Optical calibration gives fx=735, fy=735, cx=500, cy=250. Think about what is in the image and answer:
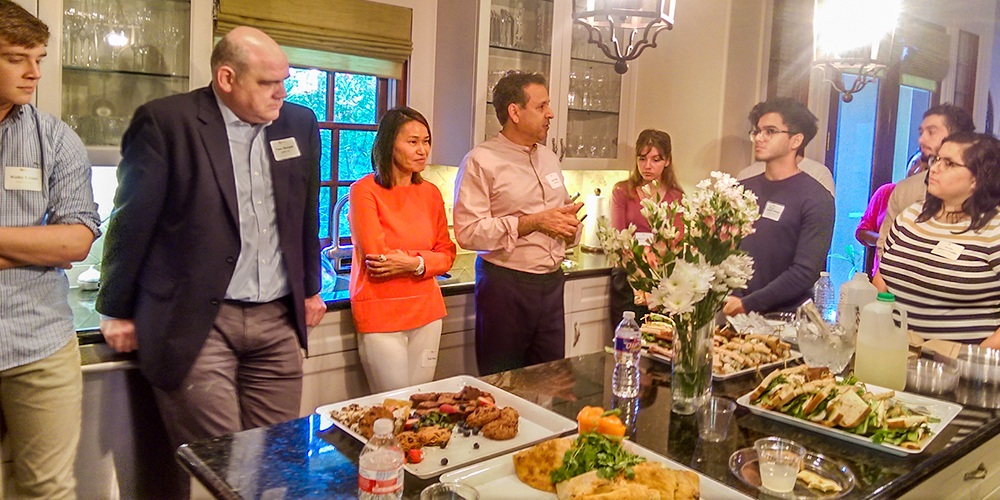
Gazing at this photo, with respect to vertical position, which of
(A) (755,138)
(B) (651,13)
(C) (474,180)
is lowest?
(C) (474,180)

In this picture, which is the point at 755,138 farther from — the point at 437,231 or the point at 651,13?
the point at 437,231

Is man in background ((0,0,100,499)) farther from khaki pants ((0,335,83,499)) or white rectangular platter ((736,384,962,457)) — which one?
white rectangular platter ((736,384,962,457))

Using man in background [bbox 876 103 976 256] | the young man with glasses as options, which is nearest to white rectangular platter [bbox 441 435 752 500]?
the young man with glasses

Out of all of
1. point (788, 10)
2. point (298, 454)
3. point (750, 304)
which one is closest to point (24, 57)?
point (298, 454)

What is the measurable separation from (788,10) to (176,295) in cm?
373

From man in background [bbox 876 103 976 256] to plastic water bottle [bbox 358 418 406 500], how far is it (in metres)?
3.00

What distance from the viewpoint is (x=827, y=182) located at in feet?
12.4

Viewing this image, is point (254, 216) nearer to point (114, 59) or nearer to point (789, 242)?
point (114, 59)

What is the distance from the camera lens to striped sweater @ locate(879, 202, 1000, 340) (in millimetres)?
2400

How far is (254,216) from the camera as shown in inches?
86.1

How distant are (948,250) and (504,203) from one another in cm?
157

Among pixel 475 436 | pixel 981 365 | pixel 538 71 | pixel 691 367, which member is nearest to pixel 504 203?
pixel 538 71

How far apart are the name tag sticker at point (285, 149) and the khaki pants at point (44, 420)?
778 mm

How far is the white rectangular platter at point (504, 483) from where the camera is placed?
1281 mm
